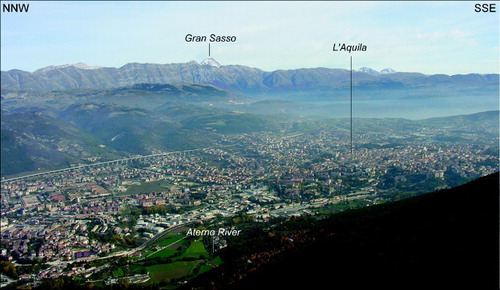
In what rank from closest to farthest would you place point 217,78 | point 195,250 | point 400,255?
point 400,255 < point 195,250 < point 217,78

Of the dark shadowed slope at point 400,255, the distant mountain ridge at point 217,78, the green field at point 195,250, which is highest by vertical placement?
the distant mountain ridge at point 217,78

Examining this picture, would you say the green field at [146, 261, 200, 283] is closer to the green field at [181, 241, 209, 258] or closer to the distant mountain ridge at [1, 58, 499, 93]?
the green field at [181, 241, 209, 258]

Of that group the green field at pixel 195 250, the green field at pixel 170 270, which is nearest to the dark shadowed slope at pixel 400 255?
the green field at pixel 170 270

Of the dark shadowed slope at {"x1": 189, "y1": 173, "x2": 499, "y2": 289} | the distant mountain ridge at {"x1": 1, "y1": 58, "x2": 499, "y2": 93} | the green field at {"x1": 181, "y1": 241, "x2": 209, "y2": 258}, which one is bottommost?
the green field at {"x1": 181, "y1": 241, "x2": 209, "y2": 258}

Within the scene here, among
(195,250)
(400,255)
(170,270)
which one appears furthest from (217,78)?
(400,255)

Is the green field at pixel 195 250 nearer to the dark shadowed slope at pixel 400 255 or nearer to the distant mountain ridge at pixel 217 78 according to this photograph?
the dark shadowed slope at pixel 400 255

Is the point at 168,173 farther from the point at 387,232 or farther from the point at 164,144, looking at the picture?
the point at 387,232

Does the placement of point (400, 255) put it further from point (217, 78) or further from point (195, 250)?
point (217, 78)

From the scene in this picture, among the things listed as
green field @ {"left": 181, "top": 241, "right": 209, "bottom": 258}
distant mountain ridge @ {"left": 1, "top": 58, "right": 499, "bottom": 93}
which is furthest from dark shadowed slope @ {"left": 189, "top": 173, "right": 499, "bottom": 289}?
distant mountain ridge @ {"left": 1, "top": 58, "right": 499, "bottom": 93}
